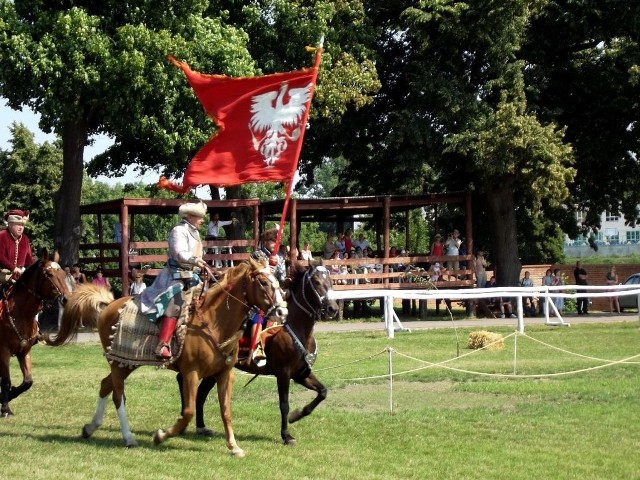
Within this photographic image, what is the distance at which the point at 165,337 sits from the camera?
12.4m

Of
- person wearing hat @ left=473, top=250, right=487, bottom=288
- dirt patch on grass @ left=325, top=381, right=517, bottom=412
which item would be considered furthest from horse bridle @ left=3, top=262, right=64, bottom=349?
person wearing hat @ left=473, top=250, right=487, bottom=288

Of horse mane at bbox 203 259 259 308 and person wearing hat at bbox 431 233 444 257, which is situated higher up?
person wearing hat at bbox 431 233 444 257

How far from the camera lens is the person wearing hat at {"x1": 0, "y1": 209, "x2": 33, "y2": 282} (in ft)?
50.3

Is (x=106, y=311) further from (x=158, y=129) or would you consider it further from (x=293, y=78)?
(x=158, y=129)

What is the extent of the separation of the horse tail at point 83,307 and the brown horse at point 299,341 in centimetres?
179

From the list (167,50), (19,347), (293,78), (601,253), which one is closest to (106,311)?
A: (19,347)

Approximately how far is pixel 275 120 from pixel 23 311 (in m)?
4.55

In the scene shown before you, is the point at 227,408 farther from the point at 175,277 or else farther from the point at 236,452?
the point at 175,277

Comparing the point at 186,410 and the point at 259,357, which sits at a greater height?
the point at 259,357

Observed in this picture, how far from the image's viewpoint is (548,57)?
38719mm

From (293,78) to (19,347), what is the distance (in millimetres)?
5447

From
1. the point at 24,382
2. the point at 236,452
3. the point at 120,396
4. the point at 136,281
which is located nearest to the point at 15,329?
the point at 24,382

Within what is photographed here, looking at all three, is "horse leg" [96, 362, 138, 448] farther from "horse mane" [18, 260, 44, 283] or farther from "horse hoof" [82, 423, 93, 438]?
"horse mane" [18, 260, 44, 283]

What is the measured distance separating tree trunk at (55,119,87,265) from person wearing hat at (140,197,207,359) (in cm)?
2116
